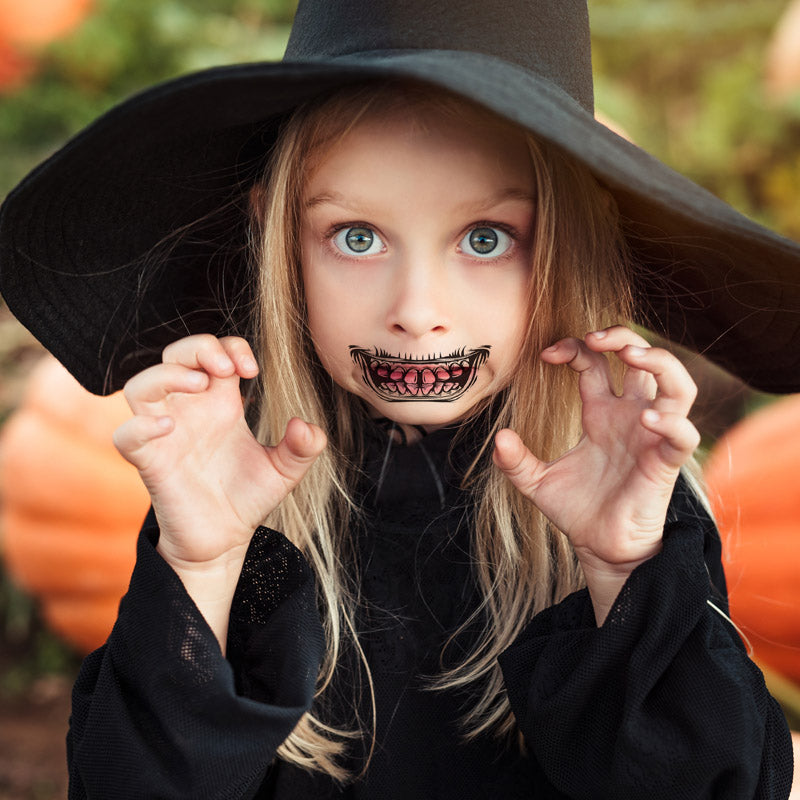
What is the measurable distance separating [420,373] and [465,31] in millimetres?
405

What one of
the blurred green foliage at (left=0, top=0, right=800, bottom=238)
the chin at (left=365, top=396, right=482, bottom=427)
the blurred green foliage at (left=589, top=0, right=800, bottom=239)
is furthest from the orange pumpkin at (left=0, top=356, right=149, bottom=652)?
the blurred green foliage at (left=589, top=0, right=800, bottom=239)

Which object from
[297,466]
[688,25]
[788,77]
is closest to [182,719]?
[297,466]

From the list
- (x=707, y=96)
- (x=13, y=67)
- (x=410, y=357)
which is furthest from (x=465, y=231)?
(x=13, y=67)

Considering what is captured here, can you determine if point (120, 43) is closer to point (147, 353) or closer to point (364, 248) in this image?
point (147, 353)

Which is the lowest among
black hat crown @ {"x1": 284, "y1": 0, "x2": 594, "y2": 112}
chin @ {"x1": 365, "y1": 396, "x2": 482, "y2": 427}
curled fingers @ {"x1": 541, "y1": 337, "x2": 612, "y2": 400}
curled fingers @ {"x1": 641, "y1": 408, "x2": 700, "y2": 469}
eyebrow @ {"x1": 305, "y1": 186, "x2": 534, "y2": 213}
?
chin @ {"x1": 365, "y1": 396, "x2": 482, "y2": 427}

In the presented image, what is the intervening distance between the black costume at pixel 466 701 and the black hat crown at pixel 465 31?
0.59m

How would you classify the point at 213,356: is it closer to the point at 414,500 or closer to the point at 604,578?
the point at 414,500

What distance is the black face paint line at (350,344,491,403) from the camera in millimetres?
1182

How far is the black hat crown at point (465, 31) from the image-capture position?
1.08m

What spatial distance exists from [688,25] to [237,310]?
7.87 feet

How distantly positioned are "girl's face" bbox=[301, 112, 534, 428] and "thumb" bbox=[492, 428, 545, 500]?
0.07m

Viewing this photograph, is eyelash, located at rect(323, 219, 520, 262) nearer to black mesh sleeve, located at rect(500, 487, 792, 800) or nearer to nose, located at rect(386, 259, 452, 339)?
nose, located at rect(386, 259, 452, 339)

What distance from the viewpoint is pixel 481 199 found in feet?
3.77

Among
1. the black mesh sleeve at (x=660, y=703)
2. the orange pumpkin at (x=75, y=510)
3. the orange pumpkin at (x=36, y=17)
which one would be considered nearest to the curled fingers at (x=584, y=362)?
the black mesh sleeve at (x=660, y=703)
